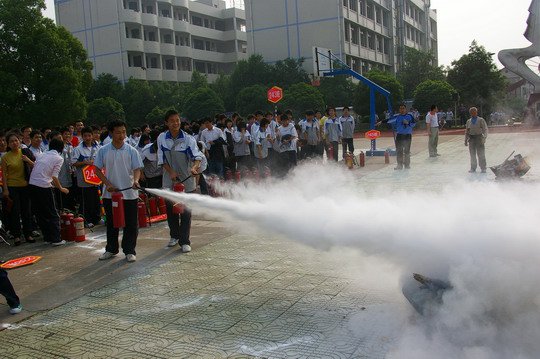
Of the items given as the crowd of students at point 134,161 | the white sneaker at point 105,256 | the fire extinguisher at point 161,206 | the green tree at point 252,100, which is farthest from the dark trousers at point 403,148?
the green tree at point 252,100

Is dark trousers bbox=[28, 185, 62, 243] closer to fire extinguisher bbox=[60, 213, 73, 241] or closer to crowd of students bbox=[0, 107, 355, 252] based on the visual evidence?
crowd of students bbox=[0, 107, 355, 252]

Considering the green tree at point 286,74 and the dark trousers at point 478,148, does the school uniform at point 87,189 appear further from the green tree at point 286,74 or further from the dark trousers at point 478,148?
the green tree at point 286,74

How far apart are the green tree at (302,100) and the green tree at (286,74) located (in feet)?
26.3

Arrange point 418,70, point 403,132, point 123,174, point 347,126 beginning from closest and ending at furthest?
point 123,174
point 403,132
point 347,126
point 418,70

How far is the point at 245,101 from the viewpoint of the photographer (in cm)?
3775

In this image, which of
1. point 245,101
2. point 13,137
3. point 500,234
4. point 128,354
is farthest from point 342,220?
point 245,101

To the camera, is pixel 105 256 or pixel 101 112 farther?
pixel 101 112

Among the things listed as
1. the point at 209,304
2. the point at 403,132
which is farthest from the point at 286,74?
the point at 209,304

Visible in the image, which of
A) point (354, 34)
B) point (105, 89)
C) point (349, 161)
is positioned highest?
point (354, 34)

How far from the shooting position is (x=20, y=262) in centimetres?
664

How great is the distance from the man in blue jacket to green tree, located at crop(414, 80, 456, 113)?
22.1 metres

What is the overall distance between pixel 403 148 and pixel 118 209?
9.96 meters

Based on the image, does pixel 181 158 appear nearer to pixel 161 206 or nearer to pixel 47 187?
pixel 47 187

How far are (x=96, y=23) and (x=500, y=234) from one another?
Result: 5648cm
